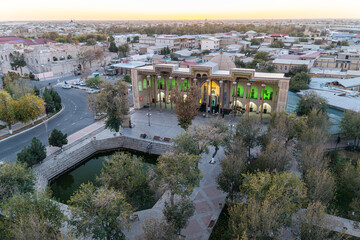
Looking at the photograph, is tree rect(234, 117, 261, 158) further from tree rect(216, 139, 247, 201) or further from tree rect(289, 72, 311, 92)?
tree rect(289, 72, 311, 92)

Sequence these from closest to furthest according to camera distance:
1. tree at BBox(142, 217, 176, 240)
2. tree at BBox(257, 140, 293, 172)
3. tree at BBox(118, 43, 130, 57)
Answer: tree at BBox(142, 217, 176, 240) → tree at BBox(257, 140, 293, 172) → tree at BBox(118, 43, 130, 57)

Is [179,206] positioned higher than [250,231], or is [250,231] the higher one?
[250,231]

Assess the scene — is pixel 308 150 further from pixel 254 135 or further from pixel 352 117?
pixel 352 117

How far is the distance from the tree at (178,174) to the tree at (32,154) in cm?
1486

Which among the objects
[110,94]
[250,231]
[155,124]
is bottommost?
[155,124]

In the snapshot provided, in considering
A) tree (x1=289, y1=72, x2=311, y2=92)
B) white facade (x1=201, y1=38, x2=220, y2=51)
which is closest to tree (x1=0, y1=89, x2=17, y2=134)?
tree (x1=289, y1=72, x2=311, y2=92)

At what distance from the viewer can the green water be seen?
84.7 ft

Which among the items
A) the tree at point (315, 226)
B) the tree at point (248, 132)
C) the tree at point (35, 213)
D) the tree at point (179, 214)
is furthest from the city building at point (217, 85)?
the tree at point (35, 213)

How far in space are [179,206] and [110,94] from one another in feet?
61.2

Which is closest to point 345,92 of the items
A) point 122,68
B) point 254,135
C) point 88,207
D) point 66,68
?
point 254,135

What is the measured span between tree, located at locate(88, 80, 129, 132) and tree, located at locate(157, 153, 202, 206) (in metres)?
15.1

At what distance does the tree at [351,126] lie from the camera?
2911 centimetres

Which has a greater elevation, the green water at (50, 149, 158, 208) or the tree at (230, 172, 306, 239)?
the tree at (230, 172, 306, 239)

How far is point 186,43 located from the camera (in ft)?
401
